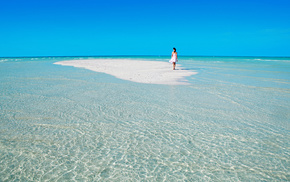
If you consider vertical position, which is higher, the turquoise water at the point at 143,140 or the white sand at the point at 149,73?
the white sand at the point at 149,73

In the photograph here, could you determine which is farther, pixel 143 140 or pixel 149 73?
pixel 149 73

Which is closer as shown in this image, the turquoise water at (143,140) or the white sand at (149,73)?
the turquoise water at (143,140)

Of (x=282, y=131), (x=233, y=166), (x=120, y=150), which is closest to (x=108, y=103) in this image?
(x=120, y=150)

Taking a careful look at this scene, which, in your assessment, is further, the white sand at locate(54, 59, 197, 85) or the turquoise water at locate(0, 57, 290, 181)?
the white sand at locate(54, 59, 197, 85)

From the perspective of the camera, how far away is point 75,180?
8.32 ft

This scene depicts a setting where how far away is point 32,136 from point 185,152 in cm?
278

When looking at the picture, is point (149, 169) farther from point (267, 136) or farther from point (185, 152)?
point (267, 136)

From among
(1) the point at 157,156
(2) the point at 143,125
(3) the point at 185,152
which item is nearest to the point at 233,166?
(3) the point at 185,152

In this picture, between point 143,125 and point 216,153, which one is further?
point 143,125

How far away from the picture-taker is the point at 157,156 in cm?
308

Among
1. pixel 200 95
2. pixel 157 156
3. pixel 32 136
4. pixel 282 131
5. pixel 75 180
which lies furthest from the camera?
pixel 200 95

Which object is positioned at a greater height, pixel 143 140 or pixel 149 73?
pixel 149 73

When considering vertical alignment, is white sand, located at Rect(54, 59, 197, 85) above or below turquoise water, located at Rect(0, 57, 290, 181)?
above

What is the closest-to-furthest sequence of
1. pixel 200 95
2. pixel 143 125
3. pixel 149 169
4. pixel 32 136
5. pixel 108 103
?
pixel 149 169 → pixel 32 136 → pixel 143 125 → pixel 108 103 → pixel 200 95
